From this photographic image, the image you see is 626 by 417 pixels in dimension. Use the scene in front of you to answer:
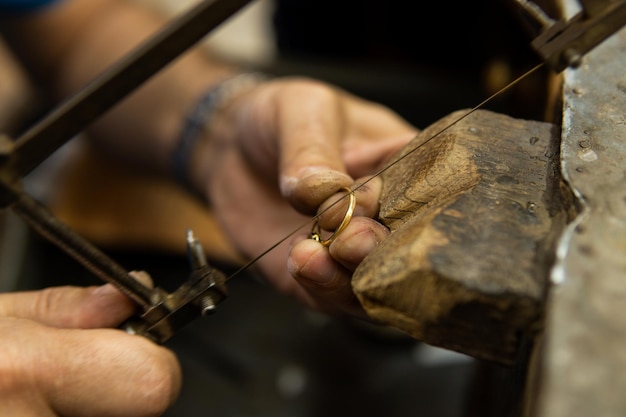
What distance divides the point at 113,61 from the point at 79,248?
3.65 feet

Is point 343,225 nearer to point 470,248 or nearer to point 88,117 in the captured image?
point 470,248

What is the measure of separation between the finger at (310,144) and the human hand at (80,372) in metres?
0.30

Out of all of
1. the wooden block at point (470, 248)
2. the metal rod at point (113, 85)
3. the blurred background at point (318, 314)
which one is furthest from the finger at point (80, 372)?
the blurred background at point (318, 314)

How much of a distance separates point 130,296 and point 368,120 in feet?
2.24

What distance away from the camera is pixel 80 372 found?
0.77 meters

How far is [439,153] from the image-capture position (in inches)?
30.7

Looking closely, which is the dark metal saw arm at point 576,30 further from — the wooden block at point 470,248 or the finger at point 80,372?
the finger at point 80,372

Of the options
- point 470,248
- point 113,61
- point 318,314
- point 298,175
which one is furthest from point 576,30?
point 113,61

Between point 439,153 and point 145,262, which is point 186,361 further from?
point 439,153

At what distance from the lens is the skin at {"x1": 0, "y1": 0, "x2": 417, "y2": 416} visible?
77 centimetres

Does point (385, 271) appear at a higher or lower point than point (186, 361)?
higher

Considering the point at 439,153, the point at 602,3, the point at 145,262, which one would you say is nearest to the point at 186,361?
the point at 145,262

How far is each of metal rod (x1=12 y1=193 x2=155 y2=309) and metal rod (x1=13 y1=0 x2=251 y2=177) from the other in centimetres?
4

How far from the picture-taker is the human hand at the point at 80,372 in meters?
0.76
